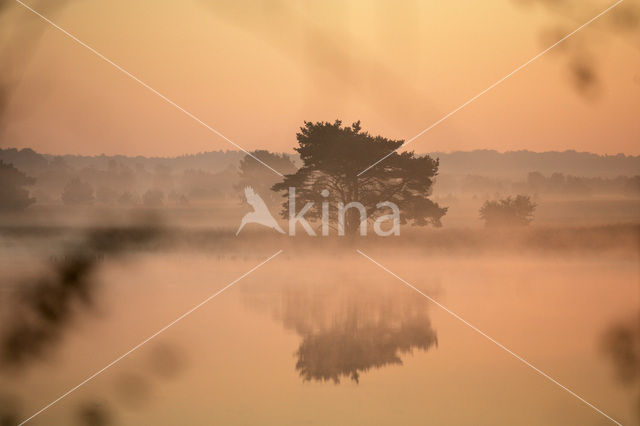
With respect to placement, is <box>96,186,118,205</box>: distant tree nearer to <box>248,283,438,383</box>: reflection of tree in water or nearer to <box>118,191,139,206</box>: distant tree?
<box>118,191,139,206</box>: distant tree

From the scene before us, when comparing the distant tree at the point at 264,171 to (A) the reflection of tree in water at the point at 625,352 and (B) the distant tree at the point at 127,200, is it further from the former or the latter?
(A) the reflection of tree in water at the point at 625,352

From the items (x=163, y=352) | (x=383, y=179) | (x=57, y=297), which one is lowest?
(x=163, y=352)

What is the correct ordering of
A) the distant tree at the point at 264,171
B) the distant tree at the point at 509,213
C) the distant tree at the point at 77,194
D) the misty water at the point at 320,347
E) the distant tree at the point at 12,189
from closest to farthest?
the misty water at the point at 320,347 < the distant tree at the point at 509,213 < the distant tree at the point at 12,189 < the distant tree at the point at 264,171 < the distant tree at the point at 77,194

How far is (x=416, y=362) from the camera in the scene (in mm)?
16484

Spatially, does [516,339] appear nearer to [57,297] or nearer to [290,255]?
[57,297]

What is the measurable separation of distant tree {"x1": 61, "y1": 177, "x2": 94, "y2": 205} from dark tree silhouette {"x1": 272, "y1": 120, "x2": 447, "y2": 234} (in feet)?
343

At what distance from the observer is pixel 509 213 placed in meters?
64.2

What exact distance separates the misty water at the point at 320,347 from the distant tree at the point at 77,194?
354 ft

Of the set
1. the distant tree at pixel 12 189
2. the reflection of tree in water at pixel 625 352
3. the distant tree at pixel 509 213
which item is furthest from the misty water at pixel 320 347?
the distant tree at pixel 12 189

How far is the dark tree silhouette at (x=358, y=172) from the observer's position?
142 ft

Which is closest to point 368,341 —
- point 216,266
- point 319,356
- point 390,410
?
point 319,356

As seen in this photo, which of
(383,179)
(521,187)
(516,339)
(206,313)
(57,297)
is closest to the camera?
(57,297)

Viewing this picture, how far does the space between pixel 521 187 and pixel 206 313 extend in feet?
565

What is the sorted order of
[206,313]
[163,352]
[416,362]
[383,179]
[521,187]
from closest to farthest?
1. [416,362]
2. [163,352]
3. [206,313]
4. [383,179]
5. [521,187]
